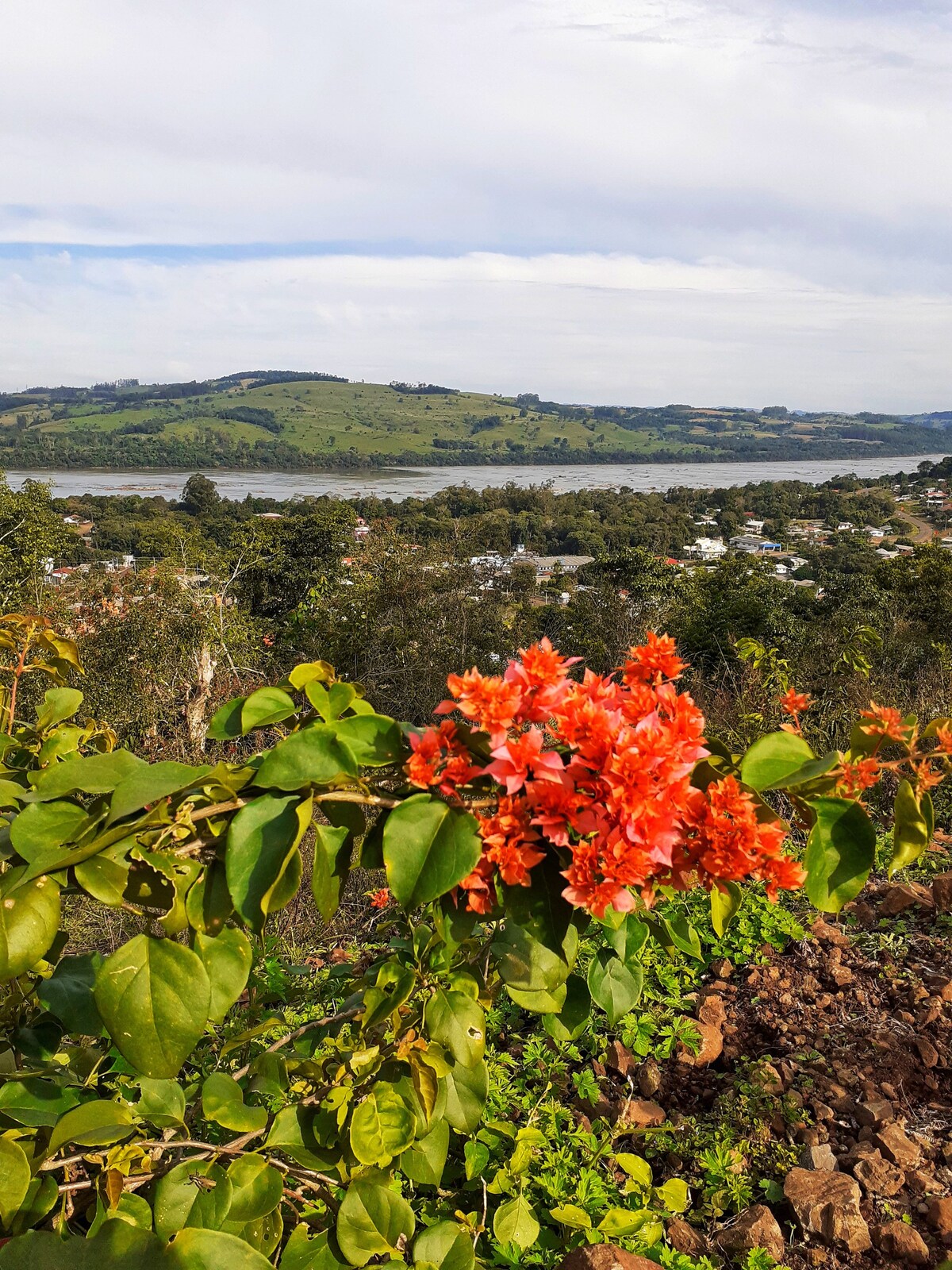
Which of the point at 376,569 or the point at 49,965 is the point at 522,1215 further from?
the point at 376,569

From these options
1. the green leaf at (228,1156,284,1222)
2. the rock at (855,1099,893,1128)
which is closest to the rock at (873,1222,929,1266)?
the rock at (855,1099,893,1128)

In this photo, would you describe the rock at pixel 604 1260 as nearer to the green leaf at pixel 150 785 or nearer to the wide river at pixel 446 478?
the green leaf at pixel 150 785

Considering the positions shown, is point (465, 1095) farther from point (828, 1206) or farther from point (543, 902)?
point (828, 1206)

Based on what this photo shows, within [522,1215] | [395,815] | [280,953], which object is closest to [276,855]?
[395,815]

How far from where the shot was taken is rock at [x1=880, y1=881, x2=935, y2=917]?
272 centimetres

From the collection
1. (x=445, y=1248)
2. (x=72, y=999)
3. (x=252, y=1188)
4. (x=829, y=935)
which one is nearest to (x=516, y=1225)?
(x=445, y=1248)

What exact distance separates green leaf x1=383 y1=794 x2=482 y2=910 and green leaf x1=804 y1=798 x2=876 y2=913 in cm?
37

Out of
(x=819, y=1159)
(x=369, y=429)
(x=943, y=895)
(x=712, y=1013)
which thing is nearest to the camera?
(x=819, y=1159)

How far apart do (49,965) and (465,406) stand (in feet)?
397

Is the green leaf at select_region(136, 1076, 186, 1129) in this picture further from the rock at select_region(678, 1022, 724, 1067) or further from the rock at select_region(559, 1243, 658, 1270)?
the rock at select_region(678, 1022, 724, 1067)

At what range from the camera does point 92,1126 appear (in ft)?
2.68

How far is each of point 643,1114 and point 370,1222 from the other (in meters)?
1.17

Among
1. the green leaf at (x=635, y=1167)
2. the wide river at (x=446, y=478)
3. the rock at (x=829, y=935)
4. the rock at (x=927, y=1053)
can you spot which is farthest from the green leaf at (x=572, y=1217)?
the wide river at (x=446, y=478)

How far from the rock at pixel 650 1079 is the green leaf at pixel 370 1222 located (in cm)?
122
